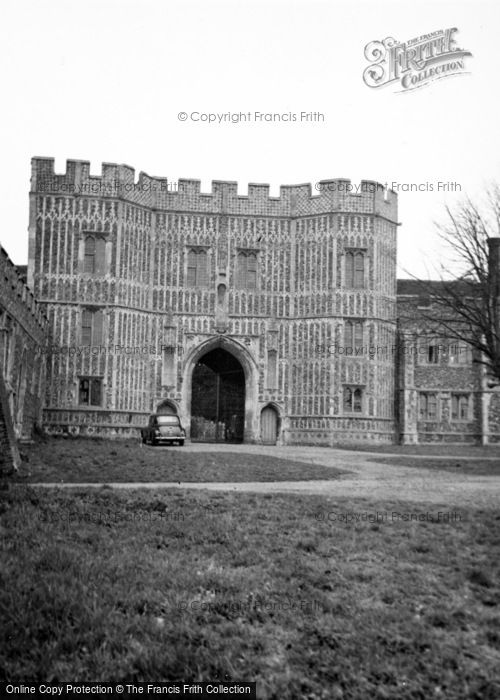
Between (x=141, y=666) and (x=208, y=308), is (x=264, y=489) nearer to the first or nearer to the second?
(x=141, y=666)

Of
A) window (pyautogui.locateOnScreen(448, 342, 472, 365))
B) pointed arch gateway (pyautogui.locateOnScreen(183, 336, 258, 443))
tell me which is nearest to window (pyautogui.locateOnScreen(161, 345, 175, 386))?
pointed arch gateway (pyautogui.locateOnScreen(183, 336, 258, 443))

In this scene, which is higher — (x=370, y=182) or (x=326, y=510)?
(x=370, y=182)

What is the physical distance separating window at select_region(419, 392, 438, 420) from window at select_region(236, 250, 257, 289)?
9916 mm

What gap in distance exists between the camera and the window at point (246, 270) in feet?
117

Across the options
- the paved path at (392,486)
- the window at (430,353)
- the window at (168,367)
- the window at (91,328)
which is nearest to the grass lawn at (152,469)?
the paved path at (392,486)

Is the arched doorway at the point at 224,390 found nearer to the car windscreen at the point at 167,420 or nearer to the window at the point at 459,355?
the car windscreen at the point at 167,420

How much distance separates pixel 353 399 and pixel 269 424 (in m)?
3.97

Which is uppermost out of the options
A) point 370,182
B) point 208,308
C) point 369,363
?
point 370,182

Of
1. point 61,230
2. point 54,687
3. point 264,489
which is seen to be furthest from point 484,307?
point 61,230

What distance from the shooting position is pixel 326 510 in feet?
32.9

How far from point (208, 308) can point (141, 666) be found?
30639mm

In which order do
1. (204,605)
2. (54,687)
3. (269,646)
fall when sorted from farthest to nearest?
(204,605)
(269,646)
(54,687)

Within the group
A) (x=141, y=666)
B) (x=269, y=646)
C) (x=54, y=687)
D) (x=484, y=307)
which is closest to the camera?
(x=54, y=687)

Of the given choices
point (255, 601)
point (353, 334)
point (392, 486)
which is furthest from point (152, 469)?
point (353, 334)
